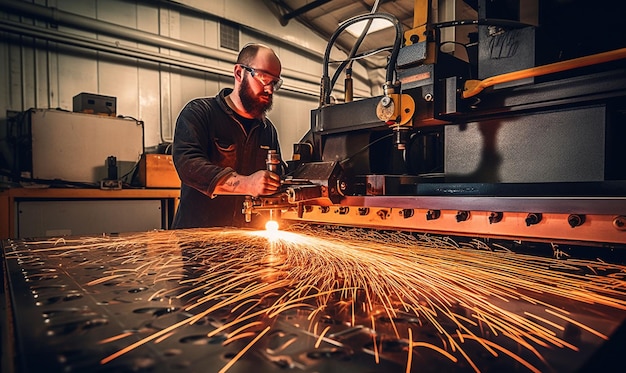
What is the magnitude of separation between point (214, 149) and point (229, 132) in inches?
6.0

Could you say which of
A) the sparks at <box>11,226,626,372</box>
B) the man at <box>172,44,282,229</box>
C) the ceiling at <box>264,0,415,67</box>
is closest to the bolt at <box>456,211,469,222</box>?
the sparks at <box>11,226,626,372</box>

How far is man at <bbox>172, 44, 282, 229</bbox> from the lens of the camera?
2.23 meters

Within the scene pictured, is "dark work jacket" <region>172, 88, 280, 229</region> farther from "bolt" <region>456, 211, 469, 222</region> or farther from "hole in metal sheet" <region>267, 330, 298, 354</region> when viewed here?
"hole in metal sheet" <region>267, 330, 298, 354</region>

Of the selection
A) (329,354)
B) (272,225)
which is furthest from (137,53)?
(329,354)

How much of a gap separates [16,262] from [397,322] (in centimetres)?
100

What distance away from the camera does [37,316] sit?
0.57m

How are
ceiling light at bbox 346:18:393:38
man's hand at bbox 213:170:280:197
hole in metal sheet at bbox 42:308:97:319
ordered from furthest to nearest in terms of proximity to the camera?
ceiling light at bbox 346:18:393:38 < man's hand at bbox 213:170:280:197 < hole in metal sheet at bbox 42:308:97:319

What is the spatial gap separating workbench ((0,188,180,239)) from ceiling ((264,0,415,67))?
279 cm

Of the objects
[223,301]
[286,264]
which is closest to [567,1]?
[286,264]

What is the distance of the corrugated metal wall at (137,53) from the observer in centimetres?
349

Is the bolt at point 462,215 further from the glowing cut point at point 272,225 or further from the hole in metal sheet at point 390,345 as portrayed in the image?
the glowing cut point at point 272,225

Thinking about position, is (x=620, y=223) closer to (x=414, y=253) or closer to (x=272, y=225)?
(x=414, y=253)

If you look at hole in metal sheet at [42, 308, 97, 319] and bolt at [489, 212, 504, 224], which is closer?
hole in metal sheet at [42, 308, 97, 319]

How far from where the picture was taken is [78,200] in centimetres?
310
